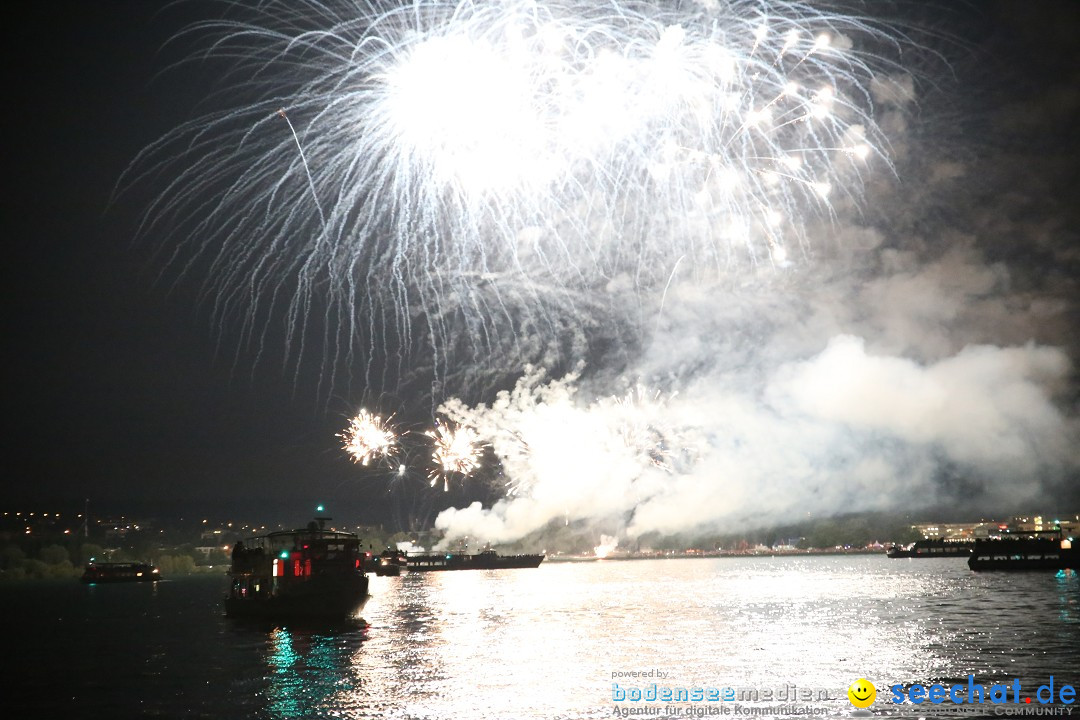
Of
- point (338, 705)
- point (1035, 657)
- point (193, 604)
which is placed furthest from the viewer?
point (193, 604)

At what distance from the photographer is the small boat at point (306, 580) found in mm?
74000

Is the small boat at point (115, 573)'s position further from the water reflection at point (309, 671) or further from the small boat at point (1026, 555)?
the small boat at point (1026, 555)

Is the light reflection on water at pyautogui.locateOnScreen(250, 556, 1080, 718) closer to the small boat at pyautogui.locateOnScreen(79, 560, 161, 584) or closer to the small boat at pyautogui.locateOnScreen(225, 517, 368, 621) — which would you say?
the small boat at pyautogui.locateOnScreen(225, 517, 368, 621)

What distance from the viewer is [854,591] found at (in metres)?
98.9

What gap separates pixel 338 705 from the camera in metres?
33.8

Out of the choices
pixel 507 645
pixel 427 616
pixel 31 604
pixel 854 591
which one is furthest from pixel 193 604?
pixel 854 591

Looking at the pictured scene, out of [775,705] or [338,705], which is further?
[338,705]

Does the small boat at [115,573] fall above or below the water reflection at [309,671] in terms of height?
below

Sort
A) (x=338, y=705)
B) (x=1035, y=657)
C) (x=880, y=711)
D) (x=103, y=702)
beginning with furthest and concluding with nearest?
(x=1035, y=657) → (x=103, y=702) → (x=338, y=705) → (x=880, y=711)

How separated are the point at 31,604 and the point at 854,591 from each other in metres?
109

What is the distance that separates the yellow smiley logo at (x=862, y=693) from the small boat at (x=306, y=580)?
4952 centimetres

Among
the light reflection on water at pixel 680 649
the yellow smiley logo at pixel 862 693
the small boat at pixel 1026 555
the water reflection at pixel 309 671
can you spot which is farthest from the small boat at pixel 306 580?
the small boat at pixel 1026 555

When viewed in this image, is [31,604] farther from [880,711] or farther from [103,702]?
[880,711]

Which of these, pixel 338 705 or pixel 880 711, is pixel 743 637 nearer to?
pixel 880 711
